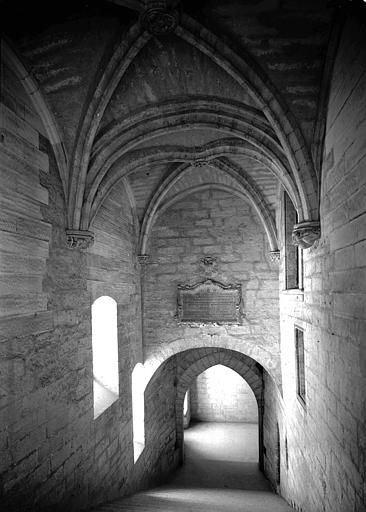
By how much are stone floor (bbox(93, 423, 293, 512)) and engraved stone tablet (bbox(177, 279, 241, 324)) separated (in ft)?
10.8

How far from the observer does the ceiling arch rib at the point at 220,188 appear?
6773mm

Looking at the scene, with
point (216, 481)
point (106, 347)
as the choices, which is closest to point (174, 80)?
point (106, 347)

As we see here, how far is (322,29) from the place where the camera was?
3326mm

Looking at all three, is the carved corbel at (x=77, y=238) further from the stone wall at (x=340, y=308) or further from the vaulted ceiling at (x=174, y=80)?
the stone wall at (x=340, y=308)

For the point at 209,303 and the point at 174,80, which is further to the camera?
the point at 209,303

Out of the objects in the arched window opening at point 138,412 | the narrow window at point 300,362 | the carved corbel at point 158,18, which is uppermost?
the carved corbel at point 158,18

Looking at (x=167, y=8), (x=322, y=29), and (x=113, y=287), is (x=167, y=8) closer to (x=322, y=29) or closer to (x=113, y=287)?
(x=322, y=29)

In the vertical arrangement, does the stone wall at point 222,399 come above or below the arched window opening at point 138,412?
below

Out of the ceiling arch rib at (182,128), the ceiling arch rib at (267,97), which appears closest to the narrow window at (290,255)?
the ceiling arch rib at (182,128)

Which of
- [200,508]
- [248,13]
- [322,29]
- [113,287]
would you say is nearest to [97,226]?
[113,287]

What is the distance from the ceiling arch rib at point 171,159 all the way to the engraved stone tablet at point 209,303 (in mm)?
2906

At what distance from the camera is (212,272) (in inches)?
300

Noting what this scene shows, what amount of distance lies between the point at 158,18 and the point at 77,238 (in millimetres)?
2624

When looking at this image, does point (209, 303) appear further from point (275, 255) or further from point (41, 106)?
point (41, 106)
